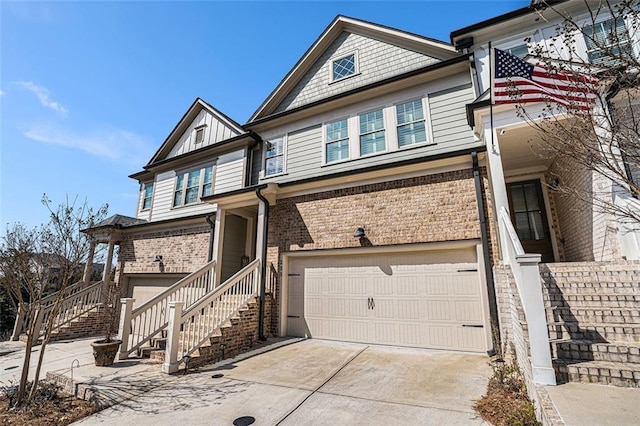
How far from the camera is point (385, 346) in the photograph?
7.06 meters

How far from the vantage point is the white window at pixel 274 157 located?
10337 millimetres

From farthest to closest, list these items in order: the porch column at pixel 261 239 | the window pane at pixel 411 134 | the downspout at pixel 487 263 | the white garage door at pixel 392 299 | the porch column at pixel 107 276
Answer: the porch column at pixel 107 276
the porch column at pixel 261 239
the window pane at pixel 411 134
the white garage door at pixel 392 299
the downspout at pixel 487 263

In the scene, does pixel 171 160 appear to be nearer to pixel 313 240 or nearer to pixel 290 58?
pixel 290 58

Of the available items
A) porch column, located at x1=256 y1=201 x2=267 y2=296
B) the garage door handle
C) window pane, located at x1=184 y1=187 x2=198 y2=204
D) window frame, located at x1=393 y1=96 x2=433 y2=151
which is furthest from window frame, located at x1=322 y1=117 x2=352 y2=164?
window pane, located at x1=184 y1=187 x2=198 y2=204

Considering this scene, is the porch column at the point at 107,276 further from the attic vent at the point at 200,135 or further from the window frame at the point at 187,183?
the attic vent at the point at 200,135

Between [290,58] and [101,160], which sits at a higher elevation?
[290,58]

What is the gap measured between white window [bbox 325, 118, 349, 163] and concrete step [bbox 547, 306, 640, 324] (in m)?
6.30

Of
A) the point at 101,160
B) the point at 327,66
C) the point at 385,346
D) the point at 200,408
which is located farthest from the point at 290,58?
the point at 200,408

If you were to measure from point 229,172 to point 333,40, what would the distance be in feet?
20.5

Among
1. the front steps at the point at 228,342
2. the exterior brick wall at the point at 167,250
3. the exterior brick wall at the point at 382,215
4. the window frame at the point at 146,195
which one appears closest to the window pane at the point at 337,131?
the exterior brick wall at the point at 382,215

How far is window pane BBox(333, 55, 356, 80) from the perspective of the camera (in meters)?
10.1

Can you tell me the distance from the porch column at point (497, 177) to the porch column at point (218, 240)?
25.5 feet

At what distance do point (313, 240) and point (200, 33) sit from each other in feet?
22.5

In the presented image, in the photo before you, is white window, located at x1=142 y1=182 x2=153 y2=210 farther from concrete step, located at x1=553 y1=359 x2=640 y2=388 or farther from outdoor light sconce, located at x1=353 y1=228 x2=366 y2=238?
concrete step, located at x1=553 y1=359 x2=640 y2=388
